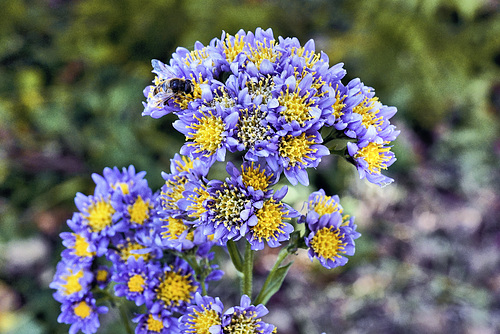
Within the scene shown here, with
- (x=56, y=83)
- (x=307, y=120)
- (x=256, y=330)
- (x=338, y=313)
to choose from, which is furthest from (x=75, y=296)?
(x=56, y=83)

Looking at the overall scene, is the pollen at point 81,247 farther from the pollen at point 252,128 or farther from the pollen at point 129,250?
the pollen at point 252,128

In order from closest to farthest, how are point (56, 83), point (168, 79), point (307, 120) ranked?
point (307, 120)
point (168, 79)
point (56, 83)

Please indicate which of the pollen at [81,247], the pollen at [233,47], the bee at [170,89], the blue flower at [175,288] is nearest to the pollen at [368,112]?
the pollen at [233,47]

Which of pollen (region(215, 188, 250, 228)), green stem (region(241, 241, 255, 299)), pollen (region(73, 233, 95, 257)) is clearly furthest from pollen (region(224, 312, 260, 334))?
pollen (region(73, 233, 95, 257))

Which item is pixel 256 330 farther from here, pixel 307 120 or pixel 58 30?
pixel 58 30

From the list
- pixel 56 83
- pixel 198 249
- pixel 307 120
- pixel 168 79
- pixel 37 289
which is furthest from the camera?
pixel 56 83

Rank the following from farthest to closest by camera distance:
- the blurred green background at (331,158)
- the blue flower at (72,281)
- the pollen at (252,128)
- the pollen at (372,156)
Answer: the blurred green background at (331,158) → the blue flower at (72,281) → the pollen at (372,156) → the pollen at (252,128)
